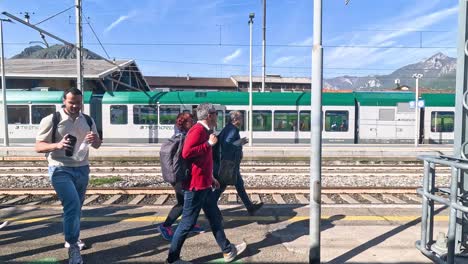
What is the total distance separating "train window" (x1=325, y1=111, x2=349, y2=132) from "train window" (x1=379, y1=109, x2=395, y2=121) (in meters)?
1.82

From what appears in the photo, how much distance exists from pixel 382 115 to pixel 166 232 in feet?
56.4

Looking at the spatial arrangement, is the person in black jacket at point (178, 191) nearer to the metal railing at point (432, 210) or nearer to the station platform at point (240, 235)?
the station platform at point (240, 235)

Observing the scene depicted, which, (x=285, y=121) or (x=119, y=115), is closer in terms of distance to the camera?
(x=119, y=115)

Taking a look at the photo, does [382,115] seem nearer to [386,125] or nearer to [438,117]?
[386,125]

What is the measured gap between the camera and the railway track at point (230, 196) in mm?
6906

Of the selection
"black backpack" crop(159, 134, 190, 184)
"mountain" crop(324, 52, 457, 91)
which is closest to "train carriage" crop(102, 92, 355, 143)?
"mountain" crop(324, 52, 457, 91)

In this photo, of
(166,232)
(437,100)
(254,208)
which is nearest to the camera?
(166,232)

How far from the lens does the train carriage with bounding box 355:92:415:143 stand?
63.5 ft

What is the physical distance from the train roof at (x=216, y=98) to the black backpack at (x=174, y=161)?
14.6m

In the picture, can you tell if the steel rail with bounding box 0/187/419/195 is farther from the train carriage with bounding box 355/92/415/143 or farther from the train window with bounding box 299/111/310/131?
the train carriage with bounding box 355/92/415/143

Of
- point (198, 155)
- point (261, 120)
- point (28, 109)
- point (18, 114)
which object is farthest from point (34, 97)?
point (198, 155)

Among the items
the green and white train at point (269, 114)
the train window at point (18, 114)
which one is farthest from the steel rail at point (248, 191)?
the train window at point (18, 114)

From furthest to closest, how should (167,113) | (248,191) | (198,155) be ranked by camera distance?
(167,113) → (248,191) → (198,155)

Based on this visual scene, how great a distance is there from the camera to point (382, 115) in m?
19.5
